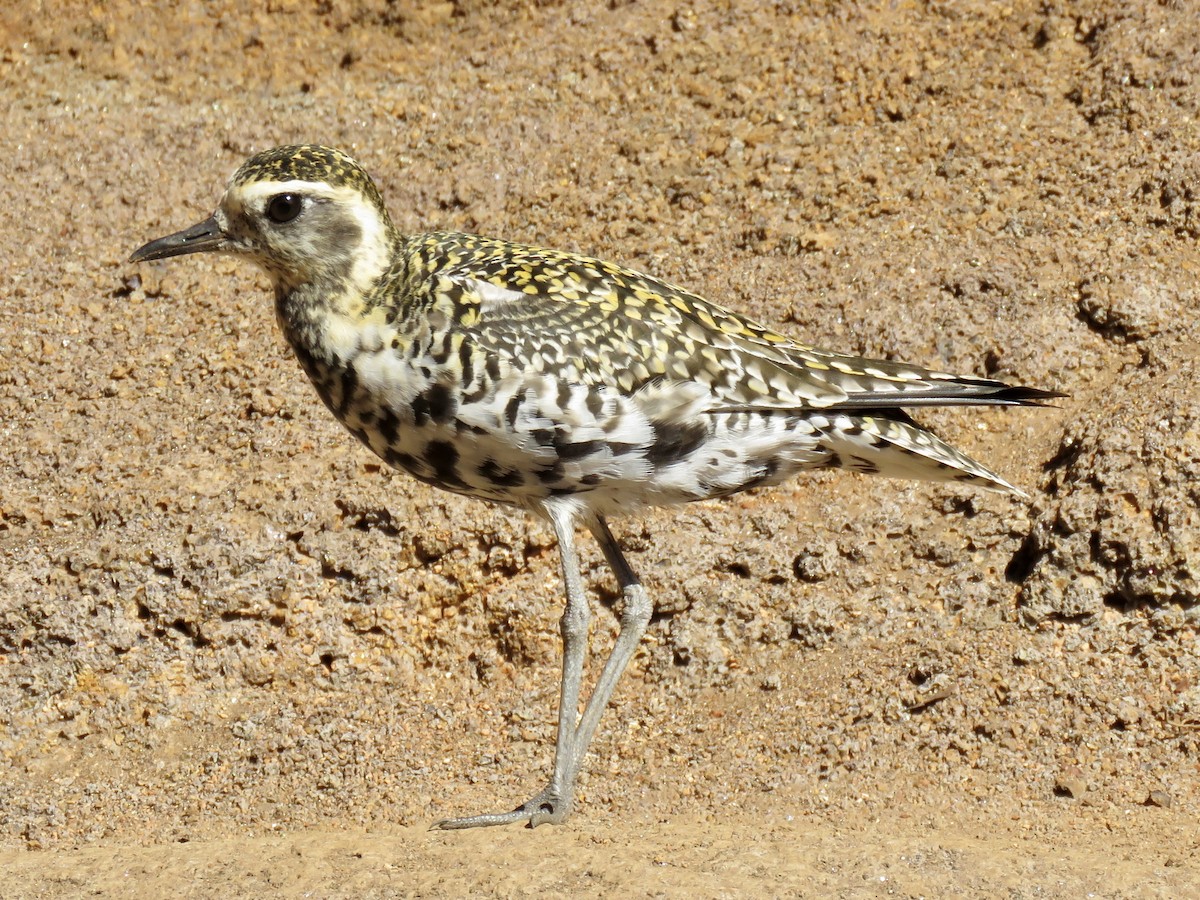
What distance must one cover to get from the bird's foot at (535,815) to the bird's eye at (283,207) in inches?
106

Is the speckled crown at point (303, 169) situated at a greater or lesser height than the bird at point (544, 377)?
greater

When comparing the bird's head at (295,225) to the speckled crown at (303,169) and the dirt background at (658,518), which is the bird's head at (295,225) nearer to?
the speckled crown at (303,169)

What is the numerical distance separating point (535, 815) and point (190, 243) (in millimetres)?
2845

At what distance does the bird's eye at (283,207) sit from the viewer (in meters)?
5.52

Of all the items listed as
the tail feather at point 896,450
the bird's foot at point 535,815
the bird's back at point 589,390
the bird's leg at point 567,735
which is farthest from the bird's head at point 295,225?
the bird's foot at point 535,815

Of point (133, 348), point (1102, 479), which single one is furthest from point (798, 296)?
point (133, 348)

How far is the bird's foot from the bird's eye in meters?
2.68

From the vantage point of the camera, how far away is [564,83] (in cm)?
1023

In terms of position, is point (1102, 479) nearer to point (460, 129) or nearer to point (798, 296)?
point (798, 296)

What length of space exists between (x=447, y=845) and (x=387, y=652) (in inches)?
72.5

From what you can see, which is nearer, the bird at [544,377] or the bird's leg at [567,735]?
the bird at [544,377]

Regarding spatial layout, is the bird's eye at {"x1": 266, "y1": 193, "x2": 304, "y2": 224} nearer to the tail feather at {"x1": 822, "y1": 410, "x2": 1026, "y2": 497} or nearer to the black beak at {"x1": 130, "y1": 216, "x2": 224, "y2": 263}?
the black beak at {"x1": 130, "y1": 216, "x2": 224, "y2": 263}

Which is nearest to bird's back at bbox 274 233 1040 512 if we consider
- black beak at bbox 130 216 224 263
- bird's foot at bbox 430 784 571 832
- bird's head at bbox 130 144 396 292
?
bird's head at bbox 130 144 396 292

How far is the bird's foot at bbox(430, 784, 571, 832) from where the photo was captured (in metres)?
5.96
